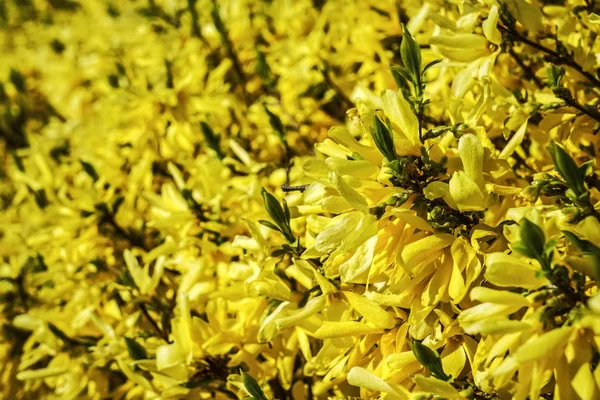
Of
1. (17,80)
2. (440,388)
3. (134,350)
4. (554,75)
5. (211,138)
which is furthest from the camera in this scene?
(17,80)

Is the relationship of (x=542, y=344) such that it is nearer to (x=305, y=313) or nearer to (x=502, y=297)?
(x=502, y=297)

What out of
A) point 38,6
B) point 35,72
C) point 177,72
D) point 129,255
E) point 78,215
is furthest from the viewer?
point 38,6

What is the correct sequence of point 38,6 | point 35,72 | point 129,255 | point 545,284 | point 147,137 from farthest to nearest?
point 38,6 < point 35,72 < point 147,137 < point 129,255 < point 545,284

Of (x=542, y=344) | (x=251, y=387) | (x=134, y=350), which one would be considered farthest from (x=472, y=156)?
(x=134, y=350)

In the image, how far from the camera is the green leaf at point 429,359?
0.77 m

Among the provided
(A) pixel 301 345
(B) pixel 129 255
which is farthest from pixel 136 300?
(A) pixel 301 345

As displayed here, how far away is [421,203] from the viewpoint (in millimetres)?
839

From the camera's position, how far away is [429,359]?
78cm

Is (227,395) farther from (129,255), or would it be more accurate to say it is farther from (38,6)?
(38,6)

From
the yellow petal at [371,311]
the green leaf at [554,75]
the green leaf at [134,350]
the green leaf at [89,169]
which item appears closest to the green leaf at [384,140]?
the yellow petal at [371,311]

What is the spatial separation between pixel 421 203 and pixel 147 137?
4.00 feet

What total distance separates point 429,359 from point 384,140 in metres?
0.32

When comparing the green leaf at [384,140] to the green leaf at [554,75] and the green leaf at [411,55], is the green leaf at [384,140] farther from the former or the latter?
the green leaf at [554,75]

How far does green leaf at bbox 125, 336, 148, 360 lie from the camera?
1.15 meters
